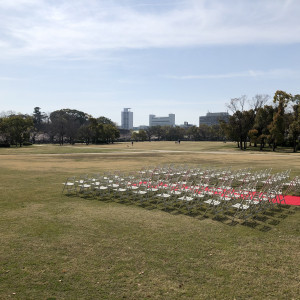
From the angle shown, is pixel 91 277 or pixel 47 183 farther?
pixel 47 183

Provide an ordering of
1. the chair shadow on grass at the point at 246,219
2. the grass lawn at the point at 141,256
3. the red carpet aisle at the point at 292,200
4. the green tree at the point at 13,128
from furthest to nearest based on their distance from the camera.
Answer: the green tree at the point at 13,128, the red carpet aisle at the point at 292,200, the chair shadow on grass at the point at 246,219, the grass lawn at the point at 141,256

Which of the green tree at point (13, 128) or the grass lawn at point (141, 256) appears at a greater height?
the green tree at point (13, 128)

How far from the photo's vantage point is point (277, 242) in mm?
8211

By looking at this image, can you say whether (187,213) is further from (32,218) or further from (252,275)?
(32,218)

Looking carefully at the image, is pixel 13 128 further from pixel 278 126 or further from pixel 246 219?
pixel 246 219

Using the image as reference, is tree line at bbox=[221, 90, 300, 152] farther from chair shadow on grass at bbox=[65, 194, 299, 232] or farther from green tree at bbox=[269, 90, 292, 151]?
chair shadow on grass at bbox=[65, 194, 299, 232]

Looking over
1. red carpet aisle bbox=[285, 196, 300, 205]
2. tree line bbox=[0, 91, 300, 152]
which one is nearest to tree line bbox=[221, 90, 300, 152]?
tree line bbox=[0, 91, 300, 152]

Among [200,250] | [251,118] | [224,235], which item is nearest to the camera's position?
[200,250]

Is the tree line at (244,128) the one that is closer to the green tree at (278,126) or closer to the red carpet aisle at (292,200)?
the green tree at (278,126)

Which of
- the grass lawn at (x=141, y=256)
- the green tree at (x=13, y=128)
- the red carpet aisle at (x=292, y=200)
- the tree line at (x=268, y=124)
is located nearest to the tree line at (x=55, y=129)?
the green tree at (x=13, y=128)

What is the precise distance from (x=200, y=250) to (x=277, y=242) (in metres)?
2.46

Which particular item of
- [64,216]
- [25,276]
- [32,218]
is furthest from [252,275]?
[32,218]

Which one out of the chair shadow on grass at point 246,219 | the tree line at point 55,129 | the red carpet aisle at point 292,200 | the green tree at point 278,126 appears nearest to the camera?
the chair shadow on grass at point 246,219

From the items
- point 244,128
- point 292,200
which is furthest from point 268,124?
point 292,200
